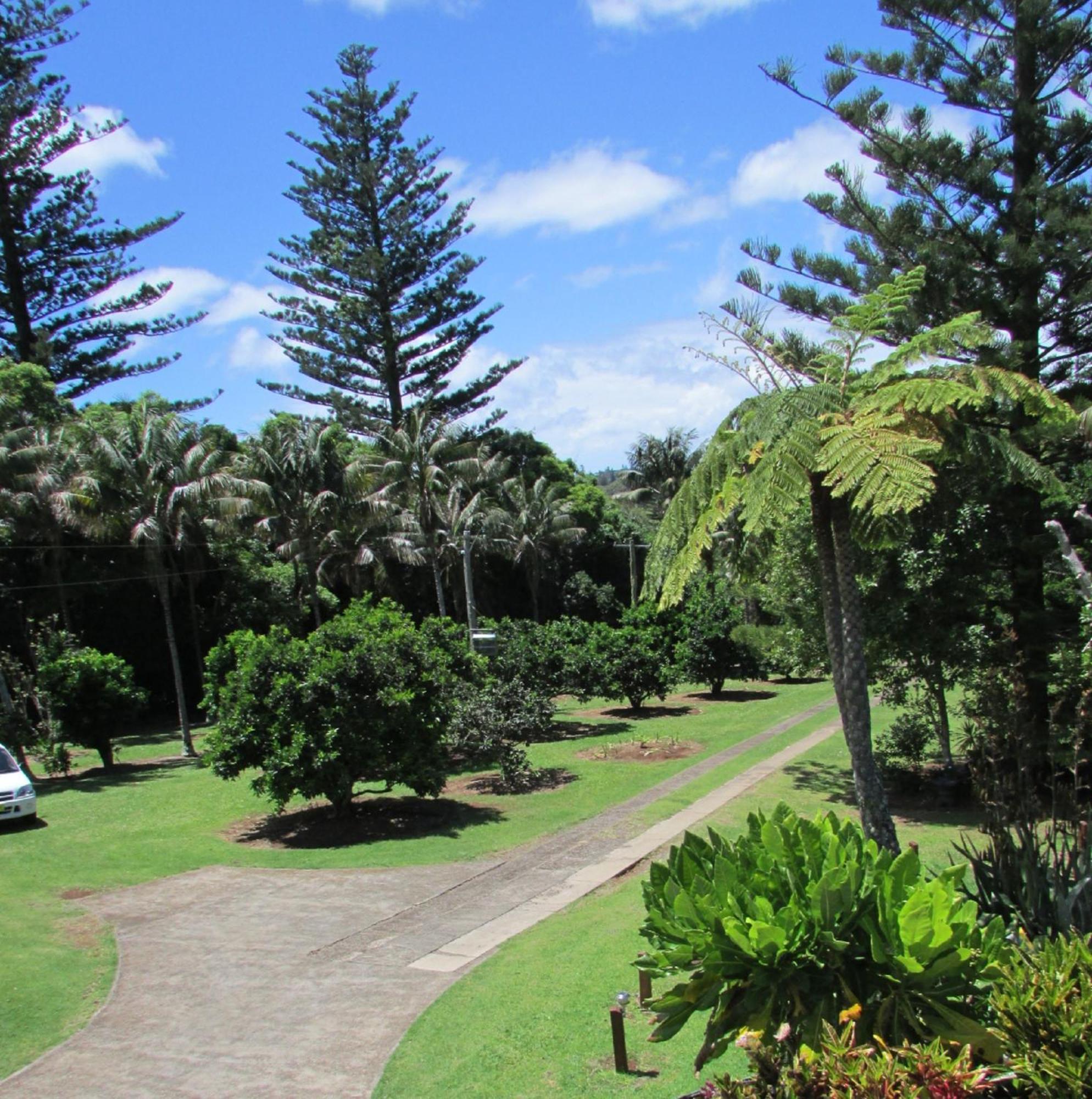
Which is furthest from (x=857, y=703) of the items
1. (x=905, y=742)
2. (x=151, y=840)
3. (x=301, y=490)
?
(x=301, y=490)

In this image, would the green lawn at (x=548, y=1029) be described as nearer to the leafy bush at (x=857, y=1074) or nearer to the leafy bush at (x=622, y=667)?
the leafy bush at (x=857, y=1074)

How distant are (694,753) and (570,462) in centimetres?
3676

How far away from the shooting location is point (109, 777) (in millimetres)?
21844

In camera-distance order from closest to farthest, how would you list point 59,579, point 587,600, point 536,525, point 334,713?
1. point 334,713
2. point 59,579
3. point 536,525
4. point 587,600

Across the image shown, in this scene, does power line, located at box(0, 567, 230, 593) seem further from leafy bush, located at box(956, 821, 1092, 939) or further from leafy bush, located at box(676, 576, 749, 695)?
leafy bush, located at box(956, 821, 1092, 939)

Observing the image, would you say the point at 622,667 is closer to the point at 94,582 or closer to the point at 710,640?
the point at 710,640

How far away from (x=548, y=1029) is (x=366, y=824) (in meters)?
9.07

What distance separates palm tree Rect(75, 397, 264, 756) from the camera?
84.0 feet

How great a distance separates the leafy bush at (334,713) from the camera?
1439cm

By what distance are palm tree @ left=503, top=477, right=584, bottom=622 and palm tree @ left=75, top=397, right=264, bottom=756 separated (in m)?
17.7

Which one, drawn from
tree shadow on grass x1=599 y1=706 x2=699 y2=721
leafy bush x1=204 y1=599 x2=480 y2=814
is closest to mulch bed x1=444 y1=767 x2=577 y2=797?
leafy bush x1=204 y1=599 x2=480 y2=814

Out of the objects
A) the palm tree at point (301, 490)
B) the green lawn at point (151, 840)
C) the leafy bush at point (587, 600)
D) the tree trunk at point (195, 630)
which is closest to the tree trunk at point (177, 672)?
the green lawn at point (151, 840)

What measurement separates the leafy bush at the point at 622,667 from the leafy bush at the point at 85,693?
32.8 feet

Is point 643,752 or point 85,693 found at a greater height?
point 85,693
